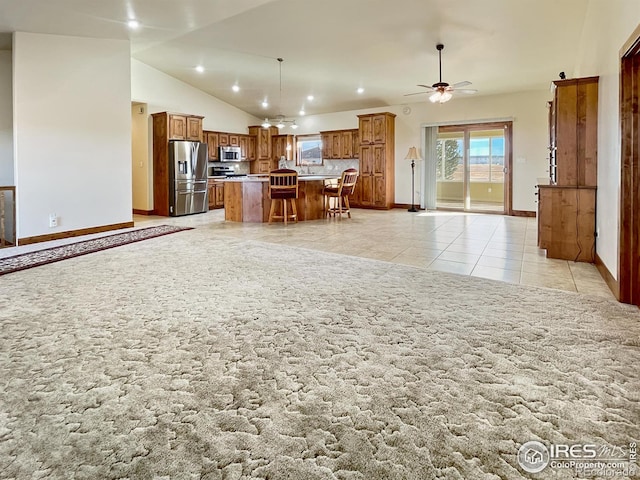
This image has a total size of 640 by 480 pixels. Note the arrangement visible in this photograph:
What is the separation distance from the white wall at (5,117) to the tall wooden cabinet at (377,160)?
744 cm

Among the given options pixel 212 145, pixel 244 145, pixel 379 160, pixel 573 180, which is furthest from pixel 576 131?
pixel 244 145

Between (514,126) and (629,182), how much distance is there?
21.3 feet

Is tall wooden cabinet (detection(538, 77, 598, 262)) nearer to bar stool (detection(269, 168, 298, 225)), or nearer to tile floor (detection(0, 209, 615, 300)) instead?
tile floor (detection(0, 209, 615, 300))

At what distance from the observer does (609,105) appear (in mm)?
3684

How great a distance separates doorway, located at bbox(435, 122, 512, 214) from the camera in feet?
30.4

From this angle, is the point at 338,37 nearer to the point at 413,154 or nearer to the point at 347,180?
the point at 347,180

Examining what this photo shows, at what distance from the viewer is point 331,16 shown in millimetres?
5914

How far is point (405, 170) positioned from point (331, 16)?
5252 millimetres

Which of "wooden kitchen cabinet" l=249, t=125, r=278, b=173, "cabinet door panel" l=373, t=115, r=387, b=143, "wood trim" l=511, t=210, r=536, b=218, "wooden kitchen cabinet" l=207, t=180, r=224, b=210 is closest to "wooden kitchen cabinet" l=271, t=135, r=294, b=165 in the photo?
"wooden kitchen cabinet" l=249, t=125, r=278, b=173

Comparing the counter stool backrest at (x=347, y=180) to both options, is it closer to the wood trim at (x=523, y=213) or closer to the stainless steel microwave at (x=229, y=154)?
the wood trim at (x=523, y=213)

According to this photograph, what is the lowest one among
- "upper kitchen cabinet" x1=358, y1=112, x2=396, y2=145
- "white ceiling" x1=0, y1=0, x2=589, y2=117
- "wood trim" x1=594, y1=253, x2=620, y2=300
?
"wood trim" x1=594, y1=253, x2=620, y2=300

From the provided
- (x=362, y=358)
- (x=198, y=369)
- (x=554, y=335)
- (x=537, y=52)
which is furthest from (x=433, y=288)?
(x=537, y=52)

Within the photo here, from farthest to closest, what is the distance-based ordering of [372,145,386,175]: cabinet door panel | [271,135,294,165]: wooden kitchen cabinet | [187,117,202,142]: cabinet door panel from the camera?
[271,135,294,165]: wooden kitchen cabinet, [372,145,386,175]: cabinet door panel, [187,117,202,142]: cabinet door panel

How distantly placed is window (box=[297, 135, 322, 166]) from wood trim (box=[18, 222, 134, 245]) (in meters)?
6.21
